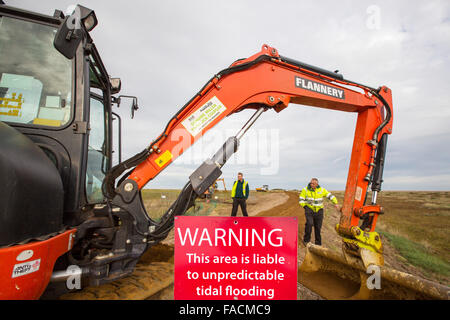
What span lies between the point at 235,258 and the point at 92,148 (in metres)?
2.63

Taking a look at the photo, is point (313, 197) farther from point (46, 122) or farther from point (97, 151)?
point (46, 122)

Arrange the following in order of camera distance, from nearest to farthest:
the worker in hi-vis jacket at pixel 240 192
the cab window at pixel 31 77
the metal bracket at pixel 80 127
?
the cab window at pixel 31 77 < the metal bracket at pixel 80 127 < the worker in hi-vis jacket at pixel 240 192

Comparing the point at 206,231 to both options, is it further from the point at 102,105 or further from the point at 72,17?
the point at 102,105

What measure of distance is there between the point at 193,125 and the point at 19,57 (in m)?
1.88

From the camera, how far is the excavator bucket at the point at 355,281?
8.17ft

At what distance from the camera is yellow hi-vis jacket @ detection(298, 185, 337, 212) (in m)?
6.64

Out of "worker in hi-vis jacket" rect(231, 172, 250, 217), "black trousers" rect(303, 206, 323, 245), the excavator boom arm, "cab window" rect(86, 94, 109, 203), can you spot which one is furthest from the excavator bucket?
"worker in hi-vis jacket" rect(231, 172, 250, 217)

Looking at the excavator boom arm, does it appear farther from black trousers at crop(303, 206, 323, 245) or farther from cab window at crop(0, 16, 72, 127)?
black trousers at crop(303, 206, 323, 245)

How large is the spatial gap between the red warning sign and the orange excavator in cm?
106

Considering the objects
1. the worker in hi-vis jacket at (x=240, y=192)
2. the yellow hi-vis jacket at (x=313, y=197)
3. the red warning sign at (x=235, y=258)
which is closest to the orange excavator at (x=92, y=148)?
the red warning sign at (x=235, y=258)

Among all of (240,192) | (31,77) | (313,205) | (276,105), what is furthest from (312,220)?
(31,77)

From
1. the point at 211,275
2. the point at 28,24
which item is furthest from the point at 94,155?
the point at 211,275

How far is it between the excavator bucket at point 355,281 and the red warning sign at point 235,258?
1733 mm

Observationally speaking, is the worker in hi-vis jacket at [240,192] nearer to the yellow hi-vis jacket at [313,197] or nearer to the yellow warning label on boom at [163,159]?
the yellow hi-vis jacket at [313,197]
